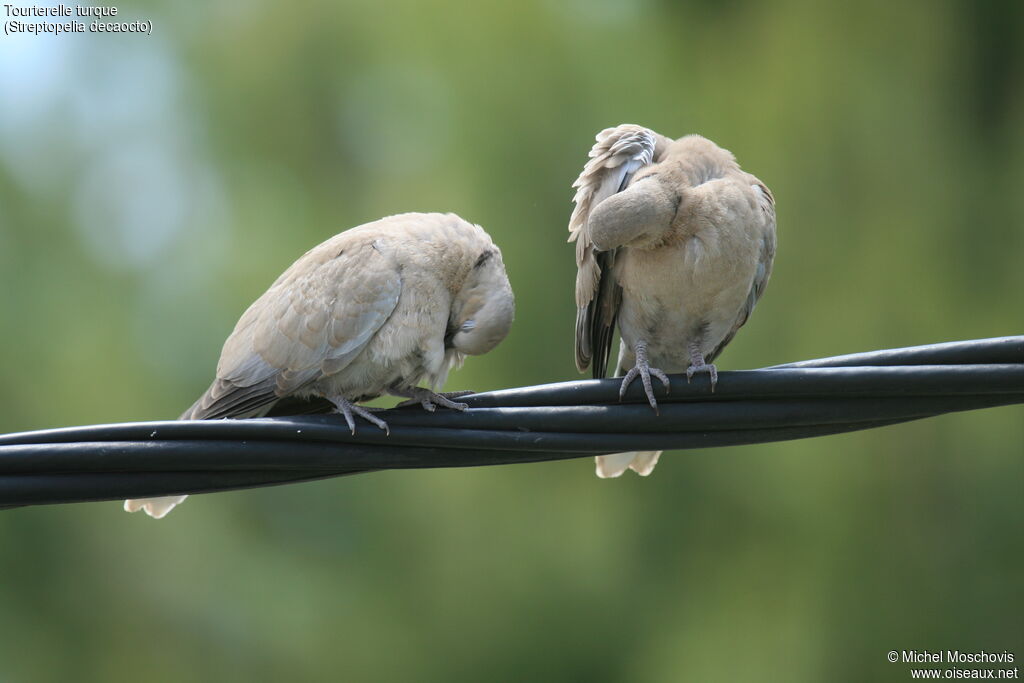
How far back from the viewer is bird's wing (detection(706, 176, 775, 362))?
3.95m

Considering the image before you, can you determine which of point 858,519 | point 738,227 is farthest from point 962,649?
point 738,227

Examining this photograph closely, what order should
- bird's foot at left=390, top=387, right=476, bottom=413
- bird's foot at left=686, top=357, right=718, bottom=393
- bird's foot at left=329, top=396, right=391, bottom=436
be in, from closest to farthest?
bird's foot at left=686, top=357, right=718, bottom=393 < bird's foot at left=329, top=396, right=391, bottom=436 < bird's foot at left=390, top=387, right=476, bottom=413

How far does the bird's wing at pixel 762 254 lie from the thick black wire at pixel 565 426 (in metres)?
1.48

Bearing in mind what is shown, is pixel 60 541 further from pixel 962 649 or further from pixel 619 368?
pixel 962 649

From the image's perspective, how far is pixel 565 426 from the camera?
8.21 feet

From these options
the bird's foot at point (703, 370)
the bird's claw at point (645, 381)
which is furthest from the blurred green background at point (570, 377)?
→ the bird's claw at point (645, 381)

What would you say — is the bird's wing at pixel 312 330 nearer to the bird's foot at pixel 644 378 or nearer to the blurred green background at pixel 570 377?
the bird's foot at pixel 644 378

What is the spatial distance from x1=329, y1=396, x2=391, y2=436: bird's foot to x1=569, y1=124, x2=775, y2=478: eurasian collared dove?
972 mm

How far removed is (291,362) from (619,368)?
1.53 meters

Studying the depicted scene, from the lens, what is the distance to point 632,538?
6871mm

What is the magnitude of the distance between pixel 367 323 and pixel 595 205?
1.12 metres

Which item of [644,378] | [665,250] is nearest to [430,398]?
[644,378]

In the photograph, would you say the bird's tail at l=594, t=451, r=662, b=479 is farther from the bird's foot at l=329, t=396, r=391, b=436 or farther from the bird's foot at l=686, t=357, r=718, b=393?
the bird's foot at l=329, t=396, r=391, b=436

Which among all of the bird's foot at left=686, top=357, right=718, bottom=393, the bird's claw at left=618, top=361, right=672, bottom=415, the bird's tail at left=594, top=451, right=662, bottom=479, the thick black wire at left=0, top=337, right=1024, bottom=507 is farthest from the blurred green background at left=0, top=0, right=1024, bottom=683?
the thick black wire at left=0, top=337, right=1024, bottom=507
